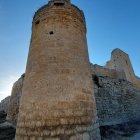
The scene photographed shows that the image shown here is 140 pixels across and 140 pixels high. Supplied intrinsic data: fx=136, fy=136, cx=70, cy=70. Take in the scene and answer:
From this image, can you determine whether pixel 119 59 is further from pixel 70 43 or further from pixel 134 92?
pixel 70 43

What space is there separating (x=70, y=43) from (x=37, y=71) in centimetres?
→ 141

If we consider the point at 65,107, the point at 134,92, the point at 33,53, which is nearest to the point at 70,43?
the point at 33,53

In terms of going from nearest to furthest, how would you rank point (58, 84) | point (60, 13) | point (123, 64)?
1. point (58, 84)
2. point (60, 13)
3. point (123, 64)

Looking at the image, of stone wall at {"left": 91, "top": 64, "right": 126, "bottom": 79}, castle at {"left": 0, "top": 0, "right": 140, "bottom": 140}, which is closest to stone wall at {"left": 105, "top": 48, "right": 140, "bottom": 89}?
stone wall at {"left": 91, "top": 64, "right": 126, "bottom": 79}

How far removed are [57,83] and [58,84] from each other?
4cm

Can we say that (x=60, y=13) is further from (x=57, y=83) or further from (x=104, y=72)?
(x=104, y=72)

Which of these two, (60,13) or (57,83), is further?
(60,13)

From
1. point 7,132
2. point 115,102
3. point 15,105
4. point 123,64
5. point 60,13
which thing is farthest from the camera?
point 123,64

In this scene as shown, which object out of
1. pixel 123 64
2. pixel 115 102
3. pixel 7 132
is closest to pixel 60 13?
pixel 115 102

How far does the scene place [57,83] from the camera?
3797 millimetres

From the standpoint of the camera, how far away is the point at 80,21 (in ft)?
17.4

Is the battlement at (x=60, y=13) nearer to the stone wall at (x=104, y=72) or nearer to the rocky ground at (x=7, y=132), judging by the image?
the rocky ground at (x=7, y=132)

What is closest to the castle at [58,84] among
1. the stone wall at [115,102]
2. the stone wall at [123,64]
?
the stone wall at [115,102]

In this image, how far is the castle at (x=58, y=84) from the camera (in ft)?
11.3
